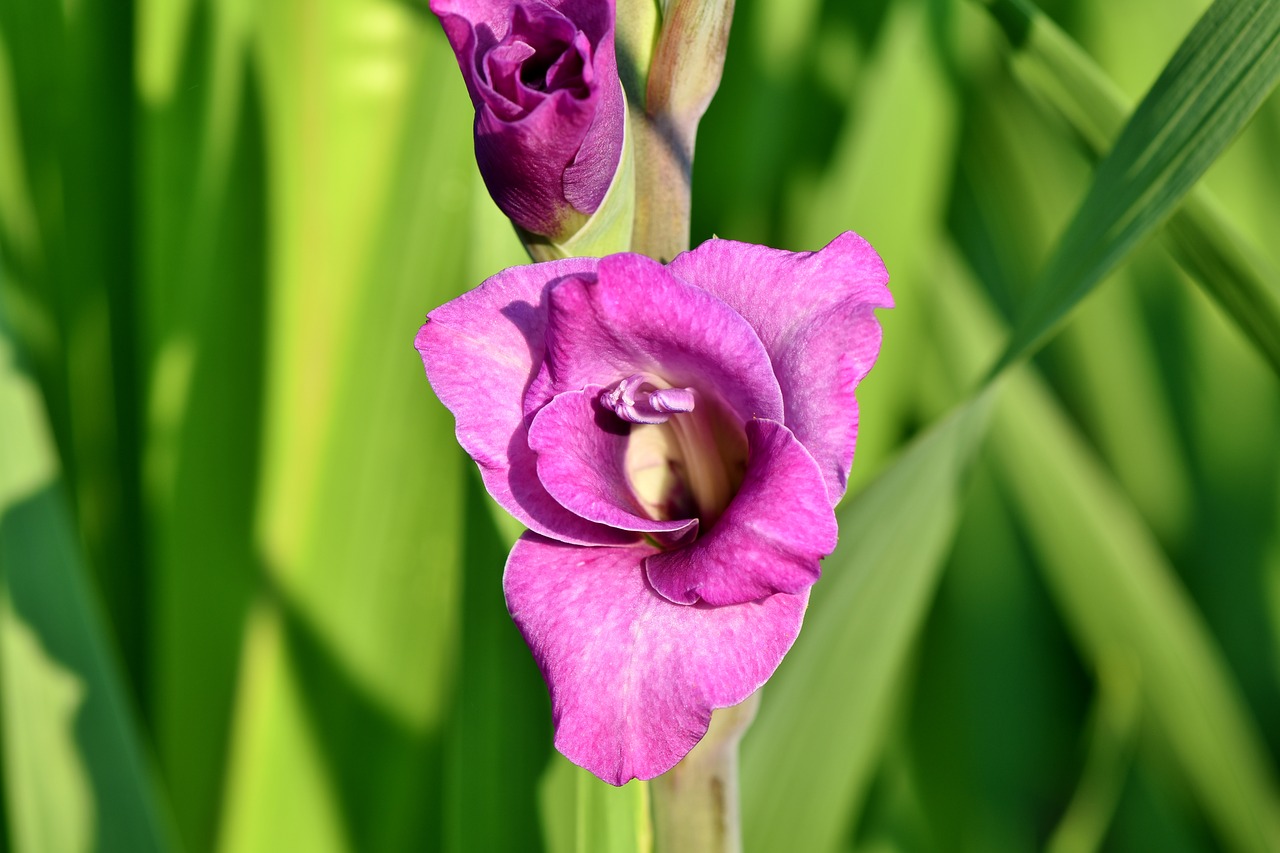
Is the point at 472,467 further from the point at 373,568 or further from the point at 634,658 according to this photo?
the point at 634,658

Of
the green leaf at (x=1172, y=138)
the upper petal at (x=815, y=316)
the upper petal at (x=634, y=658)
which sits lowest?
the upper petal at (x=634, y=658)

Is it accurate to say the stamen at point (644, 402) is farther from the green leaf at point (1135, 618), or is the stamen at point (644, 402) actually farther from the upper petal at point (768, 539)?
the green leaf at point (1135, 618)

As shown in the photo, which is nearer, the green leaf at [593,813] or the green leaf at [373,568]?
the green leaf at [593,813]

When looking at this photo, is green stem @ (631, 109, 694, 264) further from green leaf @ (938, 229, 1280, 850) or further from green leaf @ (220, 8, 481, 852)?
green leaf @ (938, 229, 1280, 850)

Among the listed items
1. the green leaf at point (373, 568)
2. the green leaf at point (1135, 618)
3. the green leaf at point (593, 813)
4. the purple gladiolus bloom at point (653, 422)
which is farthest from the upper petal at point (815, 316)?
the green leaf at point (1135, 618)

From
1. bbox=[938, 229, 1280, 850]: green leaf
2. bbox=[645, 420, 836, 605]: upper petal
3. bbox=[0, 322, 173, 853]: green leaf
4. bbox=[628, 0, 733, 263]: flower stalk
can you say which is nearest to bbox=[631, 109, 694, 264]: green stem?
bbox=[628, 0, 733, 263]: flower stalk
